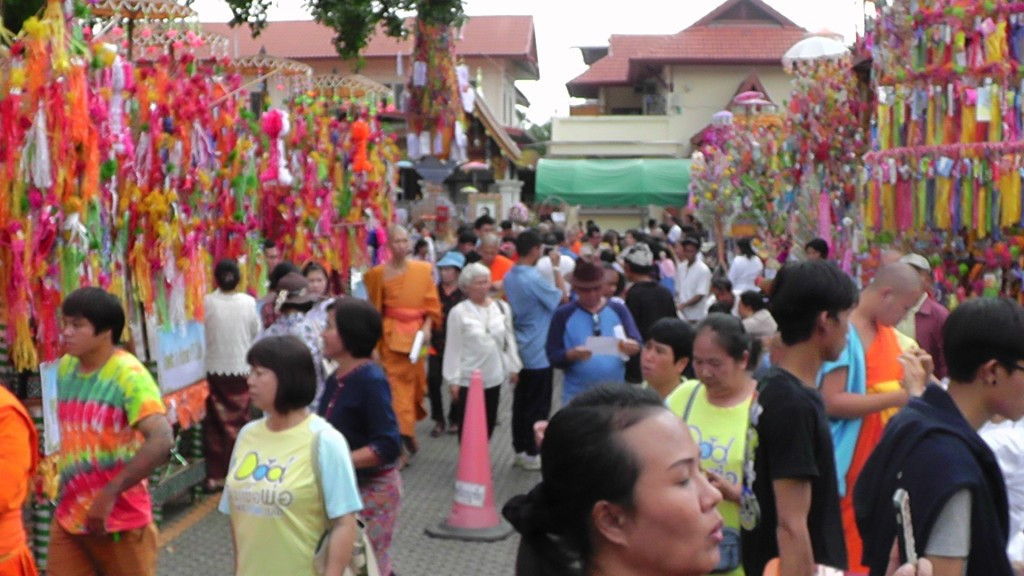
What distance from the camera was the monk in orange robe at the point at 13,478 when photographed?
4293mm

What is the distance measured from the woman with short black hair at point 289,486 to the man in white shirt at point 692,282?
394 inches

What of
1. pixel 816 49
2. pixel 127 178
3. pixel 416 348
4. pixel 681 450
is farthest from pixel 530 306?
pixel 816 49

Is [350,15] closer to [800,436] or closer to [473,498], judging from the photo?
[473,498]

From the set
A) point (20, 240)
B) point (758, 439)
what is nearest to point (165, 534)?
point (20, 240)

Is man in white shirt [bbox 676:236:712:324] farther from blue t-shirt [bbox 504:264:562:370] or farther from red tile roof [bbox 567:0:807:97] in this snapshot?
red tile roof [bbox 567:0:807:97]

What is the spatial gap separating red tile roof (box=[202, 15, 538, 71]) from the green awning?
39.7 feet

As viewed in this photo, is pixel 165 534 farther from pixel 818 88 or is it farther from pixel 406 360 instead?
pixel 818 88

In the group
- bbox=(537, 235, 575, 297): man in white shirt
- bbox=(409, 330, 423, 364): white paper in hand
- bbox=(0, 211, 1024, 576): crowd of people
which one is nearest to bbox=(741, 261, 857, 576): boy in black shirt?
bbox=(0, 211, 1024, 576): crowd of people

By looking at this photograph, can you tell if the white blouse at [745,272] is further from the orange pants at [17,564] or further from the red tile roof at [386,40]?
the red tile roof at [386,40]

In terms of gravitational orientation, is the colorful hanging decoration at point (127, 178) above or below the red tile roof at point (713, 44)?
below

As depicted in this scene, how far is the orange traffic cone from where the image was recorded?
8820mm

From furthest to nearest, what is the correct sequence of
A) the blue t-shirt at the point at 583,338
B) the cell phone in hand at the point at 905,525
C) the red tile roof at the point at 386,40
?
the red tile roof at the point at 386,40 → the blue t-shirt at the point at 583,338 → the cell phone in hand at the point at 905,525

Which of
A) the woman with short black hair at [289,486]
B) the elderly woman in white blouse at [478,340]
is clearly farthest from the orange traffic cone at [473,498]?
the woman with short black hair at [289,486]

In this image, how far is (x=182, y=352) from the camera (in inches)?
355
